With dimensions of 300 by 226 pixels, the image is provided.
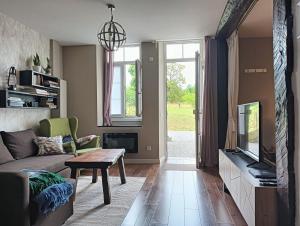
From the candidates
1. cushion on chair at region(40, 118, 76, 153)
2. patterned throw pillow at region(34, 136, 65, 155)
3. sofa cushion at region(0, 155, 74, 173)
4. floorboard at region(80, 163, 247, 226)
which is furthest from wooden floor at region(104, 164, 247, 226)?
sofa cushion at region(0, 155, 74, 173)

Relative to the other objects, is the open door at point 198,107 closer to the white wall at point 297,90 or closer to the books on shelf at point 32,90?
the books on shelf at point 32,90

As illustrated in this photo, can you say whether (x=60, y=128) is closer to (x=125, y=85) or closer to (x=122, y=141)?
(x=122, y=141)

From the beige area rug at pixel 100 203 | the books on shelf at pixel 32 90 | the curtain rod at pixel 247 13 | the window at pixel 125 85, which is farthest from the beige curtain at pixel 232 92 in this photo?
the books on shelf at pixel 32 90

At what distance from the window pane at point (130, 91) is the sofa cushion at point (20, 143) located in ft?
7.70

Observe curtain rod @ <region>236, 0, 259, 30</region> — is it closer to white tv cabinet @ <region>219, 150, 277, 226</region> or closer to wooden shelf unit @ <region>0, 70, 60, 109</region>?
white tv cabinet @ <region>219, 150, 277, 226</region>

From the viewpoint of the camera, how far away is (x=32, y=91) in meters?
A: 4.56

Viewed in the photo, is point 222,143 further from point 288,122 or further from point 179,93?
point 288,122

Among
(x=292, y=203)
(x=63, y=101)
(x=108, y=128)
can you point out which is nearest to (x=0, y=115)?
(x=63, y=101)

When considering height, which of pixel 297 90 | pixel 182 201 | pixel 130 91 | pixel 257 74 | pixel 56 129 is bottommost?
pixel 182 201

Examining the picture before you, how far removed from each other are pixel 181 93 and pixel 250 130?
2.96 m

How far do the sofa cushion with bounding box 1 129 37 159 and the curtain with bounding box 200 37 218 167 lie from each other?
3.12 metres

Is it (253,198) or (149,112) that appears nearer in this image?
(253,198)

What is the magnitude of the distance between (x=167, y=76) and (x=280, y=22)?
13.3 ft

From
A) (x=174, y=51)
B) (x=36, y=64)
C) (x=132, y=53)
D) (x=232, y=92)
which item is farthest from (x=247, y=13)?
(x=36, y=64)
